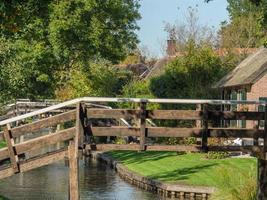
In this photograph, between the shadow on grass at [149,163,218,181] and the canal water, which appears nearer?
the canal water

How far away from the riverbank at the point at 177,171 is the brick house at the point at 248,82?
768cm

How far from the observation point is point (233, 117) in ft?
57.5

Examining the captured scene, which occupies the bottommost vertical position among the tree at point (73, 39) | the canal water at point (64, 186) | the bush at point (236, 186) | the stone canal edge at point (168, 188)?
the canal water at point (64, 186)

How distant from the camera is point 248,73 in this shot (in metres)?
45.3

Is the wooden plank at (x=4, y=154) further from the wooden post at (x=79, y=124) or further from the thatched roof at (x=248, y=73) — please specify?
the thatched roof at (x=248, y=73)

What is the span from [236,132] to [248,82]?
25.7m

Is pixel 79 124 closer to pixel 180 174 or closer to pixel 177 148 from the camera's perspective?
pixel 177 148

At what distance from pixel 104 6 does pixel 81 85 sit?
881cm

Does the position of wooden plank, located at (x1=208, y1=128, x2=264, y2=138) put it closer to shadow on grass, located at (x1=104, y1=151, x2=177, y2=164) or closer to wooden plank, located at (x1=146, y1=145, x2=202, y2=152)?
wooden plank, located at (x1=146, y1=145, x2=202, y2=152)

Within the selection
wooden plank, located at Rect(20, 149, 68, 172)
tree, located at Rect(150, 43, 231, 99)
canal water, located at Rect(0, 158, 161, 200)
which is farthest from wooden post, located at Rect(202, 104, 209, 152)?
tree, located at Rect(150, 43, 231, 99)

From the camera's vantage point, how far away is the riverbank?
25.0 meters

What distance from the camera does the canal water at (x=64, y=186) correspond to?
2620 cm

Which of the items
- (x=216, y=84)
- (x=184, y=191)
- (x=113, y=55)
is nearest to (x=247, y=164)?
(x=184, y=191)

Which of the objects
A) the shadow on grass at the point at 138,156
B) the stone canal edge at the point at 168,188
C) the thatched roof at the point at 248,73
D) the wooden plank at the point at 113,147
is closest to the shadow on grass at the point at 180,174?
the stone canal edge at the point at 168,188
